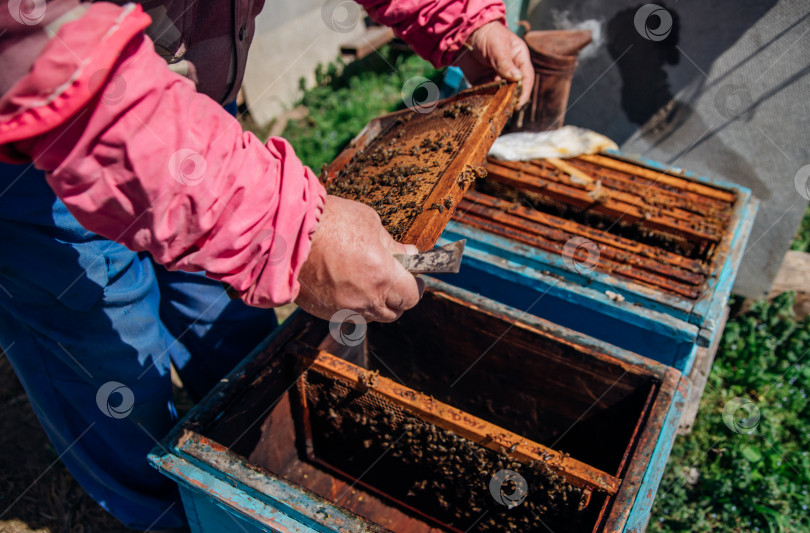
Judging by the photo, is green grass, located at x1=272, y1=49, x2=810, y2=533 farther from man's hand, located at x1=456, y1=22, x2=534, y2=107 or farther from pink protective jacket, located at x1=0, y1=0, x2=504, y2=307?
pink protective jacket, located at x1=0, y1=0, x2=504, y2=307

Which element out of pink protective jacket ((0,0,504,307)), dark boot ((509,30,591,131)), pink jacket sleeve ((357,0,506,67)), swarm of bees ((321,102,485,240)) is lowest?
pink protective jacket ((0,0,504,307))

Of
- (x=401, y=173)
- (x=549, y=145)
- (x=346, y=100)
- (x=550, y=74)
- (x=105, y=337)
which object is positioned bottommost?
(x=105, y=337)

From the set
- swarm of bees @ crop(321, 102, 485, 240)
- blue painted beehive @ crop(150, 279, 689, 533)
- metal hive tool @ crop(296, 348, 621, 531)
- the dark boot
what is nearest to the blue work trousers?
blue painted beehive @ crop(150, 279, 689, 533)

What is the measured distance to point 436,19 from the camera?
228 centimetres

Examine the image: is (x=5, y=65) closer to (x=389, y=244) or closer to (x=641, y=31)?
(x=389, y=244)

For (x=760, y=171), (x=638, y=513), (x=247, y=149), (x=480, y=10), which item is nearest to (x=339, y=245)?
(x=247, y=149)

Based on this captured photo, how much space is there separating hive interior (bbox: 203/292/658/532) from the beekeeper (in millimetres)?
435

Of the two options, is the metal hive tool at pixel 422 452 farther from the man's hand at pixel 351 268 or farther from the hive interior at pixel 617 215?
the hive interior at pixel 617 215

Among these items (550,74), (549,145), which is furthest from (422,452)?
(550,74)

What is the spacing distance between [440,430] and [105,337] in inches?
45.0

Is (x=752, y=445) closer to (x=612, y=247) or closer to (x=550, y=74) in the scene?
(x=612, y=247)

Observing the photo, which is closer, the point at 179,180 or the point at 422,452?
the point at 179,180

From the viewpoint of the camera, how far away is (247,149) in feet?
4.36

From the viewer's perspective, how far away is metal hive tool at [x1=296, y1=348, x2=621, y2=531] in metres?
1.82
